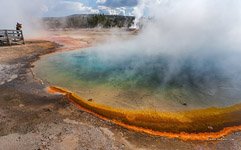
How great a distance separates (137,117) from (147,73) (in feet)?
16.0

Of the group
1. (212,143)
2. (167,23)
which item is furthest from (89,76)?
(167,23)

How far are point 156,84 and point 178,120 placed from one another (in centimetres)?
315

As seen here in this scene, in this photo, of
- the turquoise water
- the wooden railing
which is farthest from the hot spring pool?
the wooden railing

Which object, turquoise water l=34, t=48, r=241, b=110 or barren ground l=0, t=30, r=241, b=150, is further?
turquoise water l=34, t=48, r=241, b=110

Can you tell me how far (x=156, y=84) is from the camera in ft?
29.4

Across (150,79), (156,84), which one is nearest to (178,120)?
(156,84)

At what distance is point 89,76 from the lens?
10.1 metres

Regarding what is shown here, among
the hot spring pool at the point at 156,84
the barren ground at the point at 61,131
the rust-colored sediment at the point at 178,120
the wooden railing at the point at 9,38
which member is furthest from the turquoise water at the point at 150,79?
the wooden railing at the point at 9,38

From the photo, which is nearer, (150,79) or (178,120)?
(178,120)

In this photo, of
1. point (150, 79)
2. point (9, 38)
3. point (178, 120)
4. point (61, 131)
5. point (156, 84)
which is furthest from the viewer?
point (9, 38)

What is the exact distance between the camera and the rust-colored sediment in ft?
17.6

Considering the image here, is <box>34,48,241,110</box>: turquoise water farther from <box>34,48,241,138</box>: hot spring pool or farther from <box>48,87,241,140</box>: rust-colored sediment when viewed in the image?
<box>48,87,241,140</box>: rust-colored sediment

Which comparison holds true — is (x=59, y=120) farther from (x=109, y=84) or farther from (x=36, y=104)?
(x=109, y=84)

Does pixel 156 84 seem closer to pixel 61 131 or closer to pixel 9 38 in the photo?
pixel 61 131
